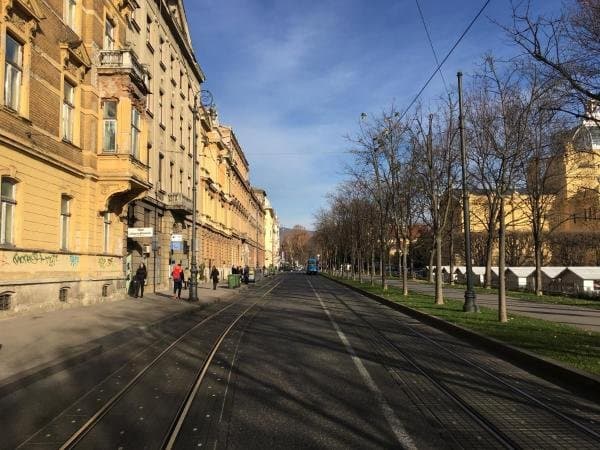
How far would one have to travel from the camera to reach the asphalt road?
559 cm

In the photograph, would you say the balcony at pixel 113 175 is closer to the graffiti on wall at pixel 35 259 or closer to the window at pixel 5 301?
the graffiti on wall at pixel 35 259

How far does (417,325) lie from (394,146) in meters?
15.9

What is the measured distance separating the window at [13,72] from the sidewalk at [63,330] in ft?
20.2

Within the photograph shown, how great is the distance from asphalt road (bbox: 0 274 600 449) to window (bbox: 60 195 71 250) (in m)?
9.08

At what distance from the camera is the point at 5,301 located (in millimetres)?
15359

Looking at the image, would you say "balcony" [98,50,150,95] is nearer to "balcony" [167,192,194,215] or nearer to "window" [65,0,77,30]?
"window" [65,0,77,30]

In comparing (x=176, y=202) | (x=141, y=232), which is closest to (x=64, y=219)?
(x=141, y=232)

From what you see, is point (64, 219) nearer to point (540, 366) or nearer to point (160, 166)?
point (160, 166)

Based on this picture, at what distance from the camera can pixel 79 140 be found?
67.8 ft

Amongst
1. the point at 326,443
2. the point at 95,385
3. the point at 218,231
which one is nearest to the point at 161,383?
the point at 95,385

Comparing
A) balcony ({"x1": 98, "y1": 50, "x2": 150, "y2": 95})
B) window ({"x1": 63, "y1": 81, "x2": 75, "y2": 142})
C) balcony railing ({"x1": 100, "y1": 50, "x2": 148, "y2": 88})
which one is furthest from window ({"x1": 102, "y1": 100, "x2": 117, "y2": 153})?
window ({"x1": 63, "y1": 81, "x2": 75, "y2": 142})

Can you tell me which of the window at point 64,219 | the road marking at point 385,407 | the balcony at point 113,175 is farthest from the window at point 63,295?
the road marking at point 385,407

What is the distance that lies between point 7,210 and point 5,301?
8.40 ft

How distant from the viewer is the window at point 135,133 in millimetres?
22897
